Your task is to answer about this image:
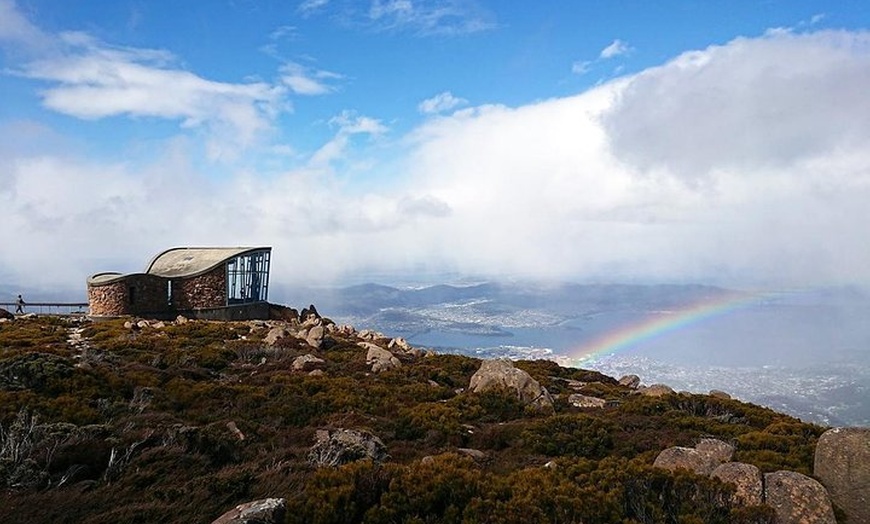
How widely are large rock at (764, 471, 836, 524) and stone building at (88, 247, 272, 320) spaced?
3187 cm

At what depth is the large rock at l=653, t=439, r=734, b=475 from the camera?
6.90 m

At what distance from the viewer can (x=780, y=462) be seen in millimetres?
8164

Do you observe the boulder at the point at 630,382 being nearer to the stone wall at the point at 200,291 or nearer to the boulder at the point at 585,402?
the boulder at the point at 585,402

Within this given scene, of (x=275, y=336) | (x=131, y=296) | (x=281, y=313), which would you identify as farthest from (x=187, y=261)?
(x=275, y=336)

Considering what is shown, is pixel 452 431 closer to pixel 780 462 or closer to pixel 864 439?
pixel 780 462

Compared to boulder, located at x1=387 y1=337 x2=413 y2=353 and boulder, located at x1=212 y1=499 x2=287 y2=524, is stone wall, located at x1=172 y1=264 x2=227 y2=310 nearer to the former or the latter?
boulder, located at x1=387 y1=337 x2=413 y2=353

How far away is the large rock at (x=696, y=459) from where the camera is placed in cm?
690

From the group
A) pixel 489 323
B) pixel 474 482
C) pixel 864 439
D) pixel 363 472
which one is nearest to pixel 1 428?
pixel 363 472

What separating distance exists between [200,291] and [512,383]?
2416cm

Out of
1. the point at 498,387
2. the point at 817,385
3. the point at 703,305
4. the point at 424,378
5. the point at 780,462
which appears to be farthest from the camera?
the point at 703,305

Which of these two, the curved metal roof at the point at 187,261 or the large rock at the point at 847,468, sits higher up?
the curved metal roof at the point at 187,261

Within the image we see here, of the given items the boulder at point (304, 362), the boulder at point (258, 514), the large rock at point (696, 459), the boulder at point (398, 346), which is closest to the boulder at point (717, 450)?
the large rock at point (696, 459)

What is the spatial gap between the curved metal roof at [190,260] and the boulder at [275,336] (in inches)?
423

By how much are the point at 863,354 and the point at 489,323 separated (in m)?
106
